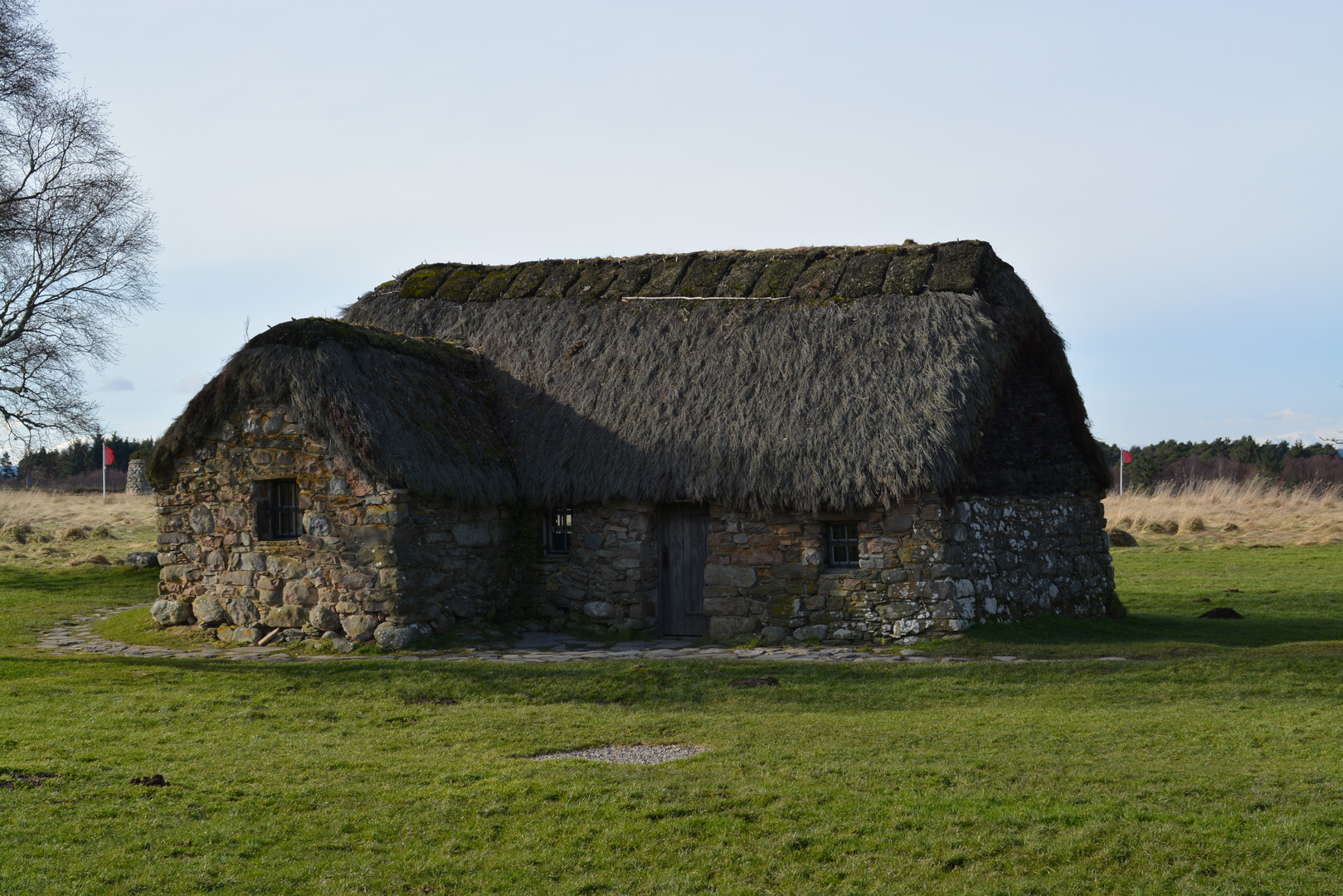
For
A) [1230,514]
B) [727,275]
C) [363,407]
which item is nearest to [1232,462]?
[1230,514]

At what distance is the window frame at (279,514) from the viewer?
48.0 feet

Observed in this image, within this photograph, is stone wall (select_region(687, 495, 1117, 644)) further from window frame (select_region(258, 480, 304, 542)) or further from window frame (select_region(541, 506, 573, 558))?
window frame (select_region(258, 480, 304, 542))

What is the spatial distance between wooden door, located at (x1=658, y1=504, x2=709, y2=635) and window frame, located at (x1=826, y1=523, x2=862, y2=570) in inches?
67.9

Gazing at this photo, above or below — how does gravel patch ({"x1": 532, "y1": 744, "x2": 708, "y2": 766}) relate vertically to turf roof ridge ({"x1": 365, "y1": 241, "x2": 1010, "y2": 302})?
below

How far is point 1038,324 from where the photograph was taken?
53.9 ft

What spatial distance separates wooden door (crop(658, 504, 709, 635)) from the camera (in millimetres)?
15445

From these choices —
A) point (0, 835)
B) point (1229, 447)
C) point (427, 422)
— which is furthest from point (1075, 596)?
point (1229, 447)

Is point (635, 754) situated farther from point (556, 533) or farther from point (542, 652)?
point (556, 533)

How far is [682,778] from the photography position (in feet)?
24.1

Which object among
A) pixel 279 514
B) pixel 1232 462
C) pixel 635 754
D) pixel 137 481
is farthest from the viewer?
pixel 1232 462

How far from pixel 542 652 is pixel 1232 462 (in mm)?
54438

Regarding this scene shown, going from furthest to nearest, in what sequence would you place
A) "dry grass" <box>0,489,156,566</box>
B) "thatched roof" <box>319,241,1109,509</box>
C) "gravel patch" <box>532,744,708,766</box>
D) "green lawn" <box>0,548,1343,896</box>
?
"dry grass" <box>0,489,156,566</box> → "thatched roof" <box>319,241,1109,509</box> → "gravel patch" <box>532,744,708,766</box> → "green lawn" <box>0,548,1343,896</box>

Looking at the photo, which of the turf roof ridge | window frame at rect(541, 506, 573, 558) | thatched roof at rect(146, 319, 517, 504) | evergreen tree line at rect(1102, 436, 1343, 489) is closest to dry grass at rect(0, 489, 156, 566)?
the turf roof ridge

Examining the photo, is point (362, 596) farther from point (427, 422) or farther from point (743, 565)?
point (743, 565)
